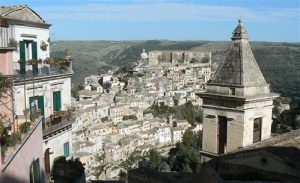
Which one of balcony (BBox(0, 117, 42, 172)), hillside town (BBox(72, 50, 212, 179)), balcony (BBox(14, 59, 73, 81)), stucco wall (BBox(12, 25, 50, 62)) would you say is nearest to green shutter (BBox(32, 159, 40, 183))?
balcony (BBox(0, 117, 42, 172))

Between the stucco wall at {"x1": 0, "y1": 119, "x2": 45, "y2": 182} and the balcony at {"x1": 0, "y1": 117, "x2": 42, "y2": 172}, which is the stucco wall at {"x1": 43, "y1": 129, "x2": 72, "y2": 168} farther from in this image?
the balcony at {"x1": 0, "y1": 117, "x2": 42, "y2": 172}

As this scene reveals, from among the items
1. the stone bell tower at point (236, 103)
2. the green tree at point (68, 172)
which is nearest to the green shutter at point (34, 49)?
the green tree at point (68, 172)

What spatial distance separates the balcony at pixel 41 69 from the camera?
13.4 meters

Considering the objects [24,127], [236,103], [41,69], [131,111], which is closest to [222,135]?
[236,103]

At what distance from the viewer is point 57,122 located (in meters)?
14.7

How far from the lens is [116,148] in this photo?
268 feet

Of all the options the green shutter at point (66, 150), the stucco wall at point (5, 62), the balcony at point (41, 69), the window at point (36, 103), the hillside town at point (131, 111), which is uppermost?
the stucco wall at point (5, 62)

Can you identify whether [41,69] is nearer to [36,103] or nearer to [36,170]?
[36,103]

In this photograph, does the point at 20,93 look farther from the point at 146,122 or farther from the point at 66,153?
the point at 146,122

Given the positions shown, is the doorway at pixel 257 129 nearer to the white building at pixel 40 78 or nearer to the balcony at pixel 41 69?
the white building at pixel 40 78

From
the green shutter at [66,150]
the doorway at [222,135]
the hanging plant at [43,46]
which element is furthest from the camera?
the green shutter at [66,150]

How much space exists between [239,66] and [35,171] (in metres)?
6.29

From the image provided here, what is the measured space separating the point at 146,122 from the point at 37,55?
8336 centimetres

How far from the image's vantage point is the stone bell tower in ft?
39.6
